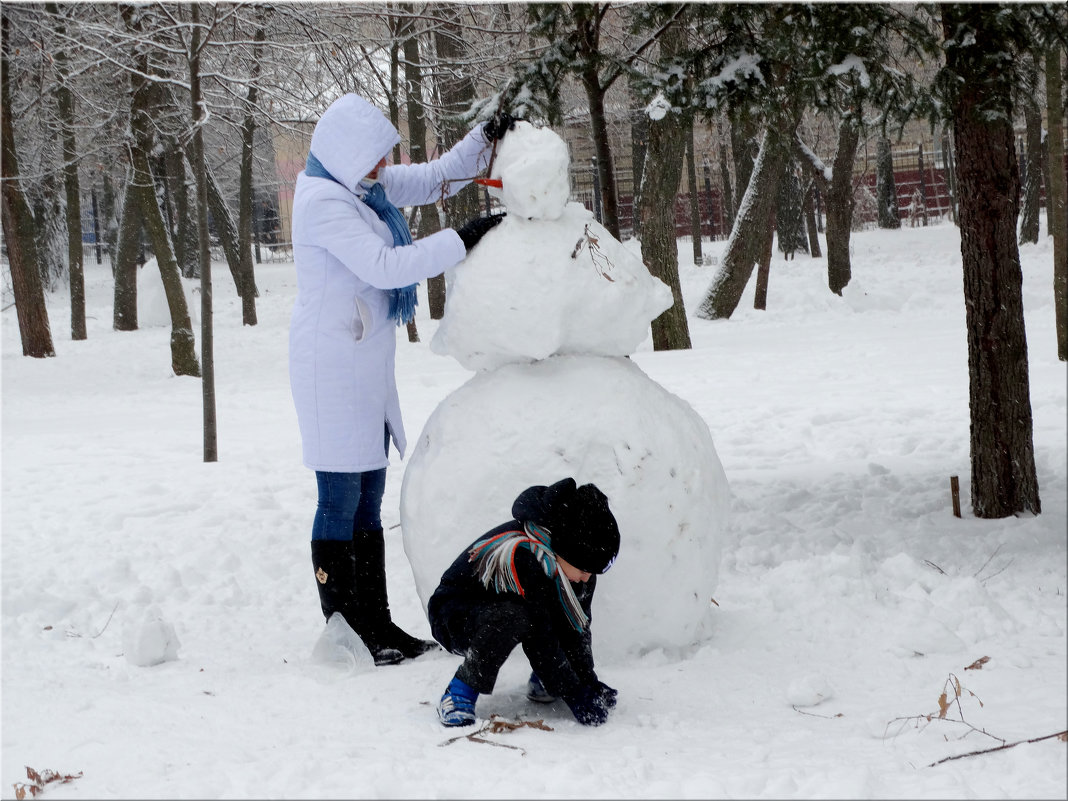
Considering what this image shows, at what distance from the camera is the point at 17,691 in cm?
369

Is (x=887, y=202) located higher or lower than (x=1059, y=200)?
higher

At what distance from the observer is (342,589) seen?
3934mm

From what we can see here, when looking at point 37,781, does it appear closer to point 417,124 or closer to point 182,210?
point 417,124

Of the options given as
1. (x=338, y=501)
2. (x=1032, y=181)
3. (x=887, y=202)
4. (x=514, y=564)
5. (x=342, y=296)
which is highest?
(x=887, y=202)

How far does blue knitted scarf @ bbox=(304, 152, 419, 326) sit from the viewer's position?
12.7 ft

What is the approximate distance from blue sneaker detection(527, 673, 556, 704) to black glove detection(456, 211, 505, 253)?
1502 millimetres

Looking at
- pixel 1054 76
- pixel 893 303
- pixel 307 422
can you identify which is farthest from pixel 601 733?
pixel 893 303

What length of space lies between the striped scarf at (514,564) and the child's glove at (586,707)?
0.20m

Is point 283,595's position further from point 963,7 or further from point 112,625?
point 963,7

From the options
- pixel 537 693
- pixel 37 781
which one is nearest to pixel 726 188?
pixel 537 693

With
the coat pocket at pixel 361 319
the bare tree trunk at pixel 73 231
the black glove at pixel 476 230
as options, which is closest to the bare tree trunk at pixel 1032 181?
the bare tree trunk at pixel 73 231

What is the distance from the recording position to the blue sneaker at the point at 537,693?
11.0ft

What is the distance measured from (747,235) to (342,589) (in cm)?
1036

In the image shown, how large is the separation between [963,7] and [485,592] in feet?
10.7
